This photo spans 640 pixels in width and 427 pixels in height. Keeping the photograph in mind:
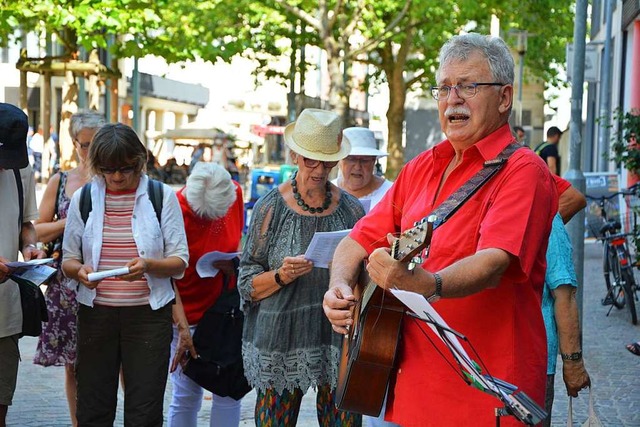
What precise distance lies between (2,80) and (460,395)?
151 ft

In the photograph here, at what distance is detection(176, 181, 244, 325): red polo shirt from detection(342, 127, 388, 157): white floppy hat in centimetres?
105

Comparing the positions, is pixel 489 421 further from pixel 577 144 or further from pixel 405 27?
pixel 405 27

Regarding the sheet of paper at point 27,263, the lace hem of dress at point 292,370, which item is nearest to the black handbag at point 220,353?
the lace hem of dress at point 292,370

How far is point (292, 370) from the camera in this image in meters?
5.68

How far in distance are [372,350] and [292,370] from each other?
1.93 metres

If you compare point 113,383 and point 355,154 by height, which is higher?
point 355,154

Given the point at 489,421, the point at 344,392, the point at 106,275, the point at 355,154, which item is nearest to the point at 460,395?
the point at 489,421

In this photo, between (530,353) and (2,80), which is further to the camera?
(2,80)

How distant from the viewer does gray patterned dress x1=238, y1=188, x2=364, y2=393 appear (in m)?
5.67

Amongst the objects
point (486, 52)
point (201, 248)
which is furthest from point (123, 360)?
point (486, 52)

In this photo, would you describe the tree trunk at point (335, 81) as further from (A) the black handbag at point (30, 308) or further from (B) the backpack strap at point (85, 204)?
(A) the black handbag at point (30, 308)

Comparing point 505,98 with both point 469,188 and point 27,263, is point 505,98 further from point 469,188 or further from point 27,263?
point 27,263

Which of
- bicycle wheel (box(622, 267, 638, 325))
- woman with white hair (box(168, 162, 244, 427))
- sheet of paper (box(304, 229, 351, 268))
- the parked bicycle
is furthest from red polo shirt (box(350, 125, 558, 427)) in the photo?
bicycle wheel (box(622, 267, 638, 325))

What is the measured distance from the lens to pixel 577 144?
11328 millimetres
